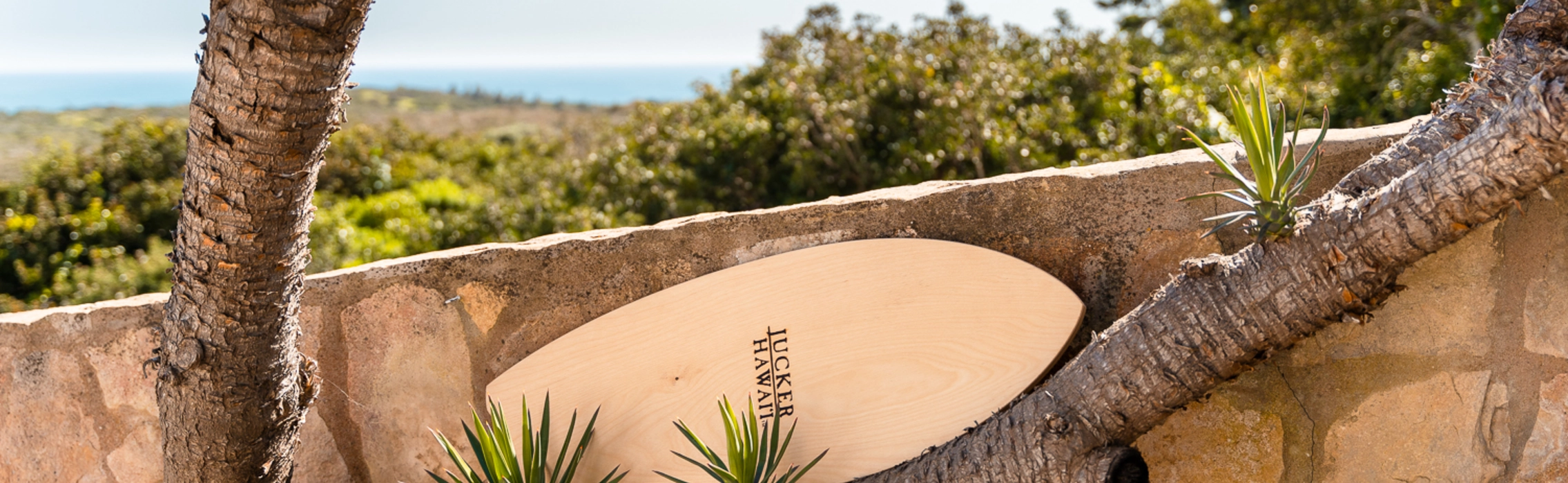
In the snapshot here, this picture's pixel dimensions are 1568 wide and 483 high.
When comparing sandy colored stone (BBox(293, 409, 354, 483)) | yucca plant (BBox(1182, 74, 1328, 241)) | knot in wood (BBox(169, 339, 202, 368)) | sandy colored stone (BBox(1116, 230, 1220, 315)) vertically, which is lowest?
sandy colored stone (BBox(293, 409, 354, 483))

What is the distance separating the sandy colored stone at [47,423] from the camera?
2123mm

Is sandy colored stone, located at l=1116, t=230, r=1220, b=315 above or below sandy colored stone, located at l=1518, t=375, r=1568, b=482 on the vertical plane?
above

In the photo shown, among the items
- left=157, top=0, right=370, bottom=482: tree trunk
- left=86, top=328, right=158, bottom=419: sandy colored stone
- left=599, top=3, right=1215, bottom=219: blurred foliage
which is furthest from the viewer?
left=599, top=3, right=1215, bottom=219: blurred foliage

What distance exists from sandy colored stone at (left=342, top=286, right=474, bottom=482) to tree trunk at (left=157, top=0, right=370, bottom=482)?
0.48ft

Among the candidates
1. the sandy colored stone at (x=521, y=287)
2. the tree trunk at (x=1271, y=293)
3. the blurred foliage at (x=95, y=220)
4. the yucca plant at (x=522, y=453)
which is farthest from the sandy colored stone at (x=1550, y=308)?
the blurred foliage at (x=95, y=220)

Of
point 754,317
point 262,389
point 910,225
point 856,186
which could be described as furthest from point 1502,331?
point 856,186

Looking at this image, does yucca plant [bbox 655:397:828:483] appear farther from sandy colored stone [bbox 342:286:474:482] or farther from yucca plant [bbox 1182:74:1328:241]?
yucca plant [bbox 1182:74:1328:241]

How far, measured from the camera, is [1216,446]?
2.05 meters

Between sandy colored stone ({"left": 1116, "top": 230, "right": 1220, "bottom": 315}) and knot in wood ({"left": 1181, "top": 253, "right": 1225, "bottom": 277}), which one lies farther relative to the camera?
sandy colored stone ({"left": 1116, "top": 230, "right": 1220, "bottom": 315})

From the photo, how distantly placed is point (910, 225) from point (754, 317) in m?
0.44

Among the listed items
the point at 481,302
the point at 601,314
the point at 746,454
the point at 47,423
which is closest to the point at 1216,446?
the point at 746,454

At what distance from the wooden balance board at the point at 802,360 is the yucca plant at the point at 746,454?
0.06m

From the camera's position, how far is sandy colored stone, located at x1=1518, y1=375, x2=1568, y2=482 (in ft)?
6.27

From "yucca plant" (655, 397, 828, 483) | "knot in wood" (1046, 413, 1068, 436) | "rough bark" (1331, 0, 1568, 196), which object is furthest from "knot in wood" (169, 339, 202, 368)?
"rough bark" (1331, 0, 1568, 196)
